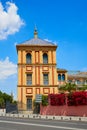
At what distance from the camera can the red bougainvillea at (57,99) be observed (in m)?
45.1

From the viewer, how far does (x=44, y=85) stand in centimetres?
5794

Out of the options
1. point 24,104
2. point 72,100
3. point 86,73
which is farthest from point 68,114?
point 86,73

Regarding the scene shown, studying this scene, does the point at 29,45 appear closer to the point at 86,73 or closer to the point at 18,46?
the point at 18,46

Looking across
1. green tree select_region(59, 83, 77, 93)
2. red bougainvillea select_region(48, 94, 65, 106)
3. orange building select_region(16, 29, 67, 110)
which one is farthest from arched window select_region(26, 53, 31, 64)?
green tree select_region(59, 83, 77, 93)

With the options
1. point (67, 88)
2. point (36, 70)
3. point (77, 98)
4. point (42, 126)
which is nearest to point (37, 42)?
point (36, 70)

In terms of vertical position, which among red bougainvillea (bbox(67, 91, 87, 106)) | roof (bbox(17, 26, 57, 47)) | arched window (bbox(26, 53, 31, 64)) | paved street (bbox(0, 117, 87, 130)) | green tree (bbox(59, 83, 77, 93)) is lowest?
paved street (bbox(0, 117, 87, 130))

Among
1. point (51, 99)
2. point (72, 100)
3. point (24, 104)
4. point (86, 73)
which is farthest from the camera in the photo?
point (86, 73)

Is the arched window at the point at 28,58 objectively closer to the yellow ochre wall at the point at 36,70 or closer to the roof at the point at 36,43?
the yellow ochre wall at the point at 36,70

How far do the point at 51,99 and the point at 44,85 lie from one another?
10184 millimetres

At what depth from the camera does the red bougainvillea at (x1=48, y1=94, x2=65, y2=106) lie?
4506 centimetres

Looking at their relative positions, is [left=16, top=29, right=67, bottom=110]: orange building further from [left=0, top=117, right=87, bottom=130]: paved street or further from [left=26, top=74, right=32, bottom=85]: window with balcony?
[left=0, top=117, right=87, bottom=130]: paved street

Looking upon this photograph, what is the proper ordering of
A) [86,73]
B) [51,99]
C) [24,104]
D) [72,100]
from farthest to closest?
1. [86,73]
2. [24,104]
3. [51,99]
4. [72,100]

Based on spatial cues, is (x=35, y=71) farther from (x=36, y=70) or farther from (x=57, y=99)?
(x=57, y=99)

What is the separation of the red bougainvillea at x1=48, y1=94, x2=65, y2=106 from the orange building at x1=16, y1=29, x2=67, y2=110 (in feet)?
32.1
